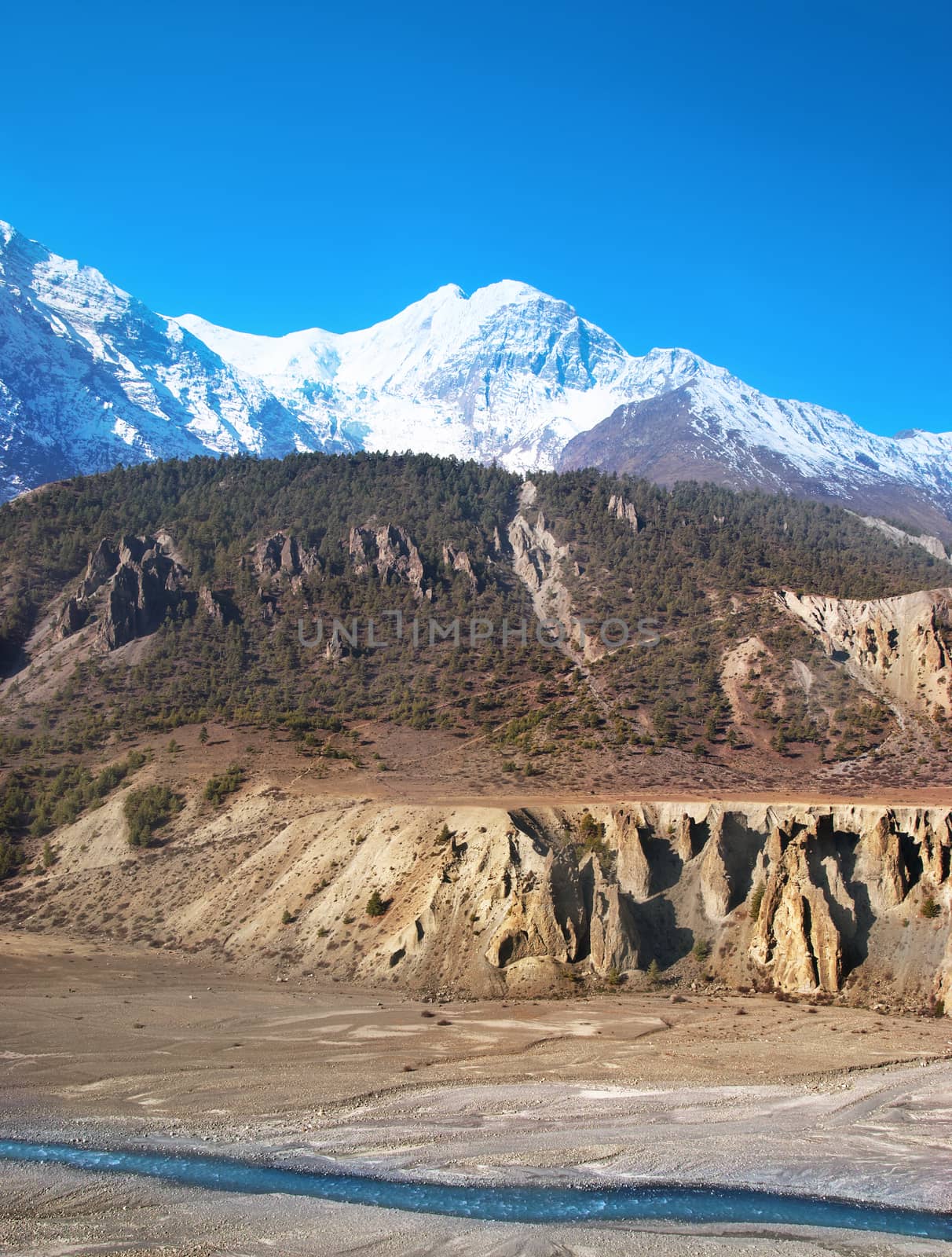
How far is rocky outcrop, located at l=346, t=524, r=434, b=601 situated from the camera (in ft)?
451

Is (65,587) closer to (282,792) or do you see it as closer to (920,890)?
(282,792)

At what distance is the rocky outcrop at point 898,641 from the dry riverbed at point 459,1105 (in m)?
53.0

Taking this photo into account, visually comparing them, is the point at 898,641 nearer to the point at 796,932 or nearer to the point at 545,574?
the point at 796,932

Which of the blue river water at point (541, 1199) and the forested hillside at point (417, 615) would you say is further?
the forested hillside at point (417, 615)

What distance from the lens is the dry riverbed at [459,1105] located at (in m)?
27.3

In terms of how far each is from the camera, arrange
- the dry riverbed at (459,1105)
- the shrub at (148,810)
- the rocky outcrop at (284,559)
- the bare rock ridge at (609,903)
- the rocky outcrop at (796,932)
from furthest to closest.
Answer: the rocky outcrop at (284,559) → the shrub at (148,810) → the bare rock ridge at (609,903) → the rocky outcrop at (796,932) → the dry riverbed at (459,1105)

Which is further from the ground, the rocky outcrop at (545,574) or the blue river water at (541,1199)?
the rocky outcrop at (545,574)

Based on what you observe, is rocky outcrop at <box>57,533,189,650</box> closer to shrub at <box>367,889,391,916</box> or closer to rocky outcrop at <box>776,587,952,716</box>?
shrub at <box>367,889,391,916</box>

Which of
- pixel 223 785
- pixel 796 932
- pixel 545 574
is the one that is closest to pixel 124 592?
pixel 223 785

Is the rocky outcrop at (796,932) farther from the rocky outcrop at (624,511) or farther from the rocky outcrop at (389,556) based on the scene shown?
the rocky outcrop at (624,511)

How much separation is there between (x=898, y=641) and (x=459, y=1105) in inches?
3016

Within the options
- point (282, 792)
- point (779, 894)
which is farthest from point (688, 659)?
point (779, 894)

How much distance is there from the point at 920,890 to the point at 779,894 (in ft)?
22.9

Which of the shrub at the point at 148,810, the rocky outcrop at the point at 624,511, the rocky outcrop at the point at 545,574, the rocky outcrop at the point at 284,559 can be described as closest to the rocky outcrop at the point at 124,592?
the rocky outcrop at the point at 284,559
